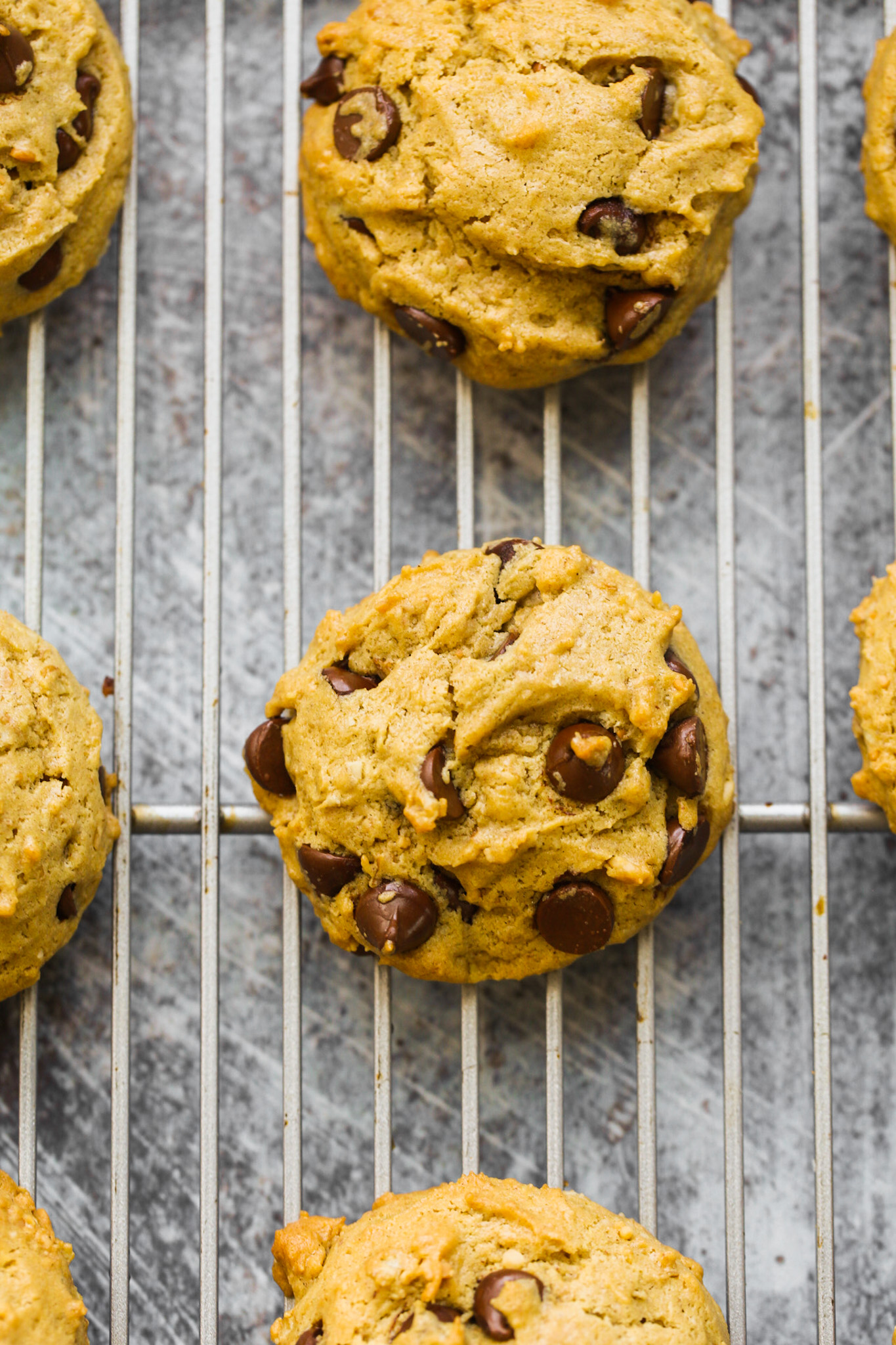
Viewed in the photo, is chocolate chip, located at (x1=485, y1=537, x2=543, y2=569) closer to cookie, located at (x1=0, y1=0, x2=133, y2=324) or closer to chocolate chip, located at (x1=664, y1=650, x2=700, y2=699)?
chocolate chip, located at (x1=664, y1=650, x2=700, y2=699)

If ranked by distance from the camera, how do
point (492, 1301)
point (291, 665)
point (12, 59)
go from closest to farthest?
point (492, 1301), point (12, 59), point (291, 665)

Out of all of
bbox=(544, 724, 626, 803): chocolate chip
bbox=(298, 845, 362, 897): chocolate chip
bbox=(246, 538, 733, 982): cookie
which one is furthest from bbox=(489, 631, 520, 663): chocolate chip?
bbox=(298, 845, 362, 897): chocolate chip

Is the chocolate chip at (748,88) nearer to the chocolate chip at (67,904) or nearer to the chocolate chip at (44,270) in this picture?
the chocolate chip at (44,270)

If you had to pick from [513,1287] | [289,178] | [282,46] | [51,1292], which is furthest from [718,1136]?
[282,46]

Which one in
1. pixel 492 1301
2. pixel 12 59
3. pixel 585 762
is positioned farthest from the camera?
pixel 12 59

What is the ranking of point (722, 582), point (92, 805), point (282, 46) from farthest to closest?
point (282, 46)
point (722, 582)
point (92, 805)

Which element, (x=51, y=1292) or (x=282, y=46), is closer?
(x=51, y=1292)

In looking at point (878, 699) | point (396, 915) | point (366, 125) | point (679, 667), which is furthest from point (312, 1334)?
point (366, 125)

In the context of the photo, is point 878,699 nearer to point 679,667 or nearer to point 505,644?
point 679,667

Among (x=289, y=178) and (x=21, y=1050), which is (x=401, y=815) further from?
(x=289, y=178)
